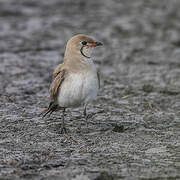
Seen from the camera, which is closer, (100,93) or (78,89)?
(78,89)

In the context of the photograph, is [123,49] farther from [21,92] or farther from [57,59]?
[21,92]

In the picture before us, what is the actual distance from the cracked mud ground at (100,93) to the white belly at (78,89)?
15.0 inches

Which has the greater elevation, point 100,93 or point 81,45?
point 81,45

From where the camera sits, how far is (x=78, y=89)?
4477 millimetres

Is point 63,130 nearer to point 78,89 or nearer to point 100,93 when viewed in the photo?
point 78,89

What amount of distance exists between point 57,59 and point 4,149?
3.72m

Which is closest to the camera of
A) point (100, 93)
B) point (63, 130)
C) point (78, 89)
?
point (78, 89)

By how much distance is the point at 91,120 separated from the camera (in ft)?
17.2

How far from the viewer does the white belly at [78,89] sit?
448cm

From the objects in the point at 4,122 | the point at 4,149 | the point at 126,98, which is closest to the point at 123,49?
the point at 126,98

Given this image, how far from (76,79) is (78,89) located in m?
0.10

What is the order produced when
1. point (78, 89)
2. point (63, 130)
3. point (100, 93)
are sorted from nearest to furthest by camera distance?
point (78, 89)
point (63, 130)
point (100, 93)

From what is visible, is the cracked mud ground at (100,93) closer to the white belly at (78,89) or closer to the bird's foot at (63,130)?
the bird's foot at (63,130)

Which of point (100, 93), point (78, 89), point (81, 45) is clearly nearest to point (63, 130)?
point (78, 89)
